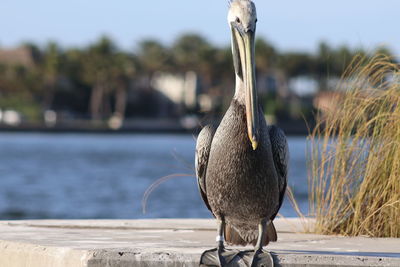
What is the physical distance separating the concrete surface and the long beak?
0.83 meters

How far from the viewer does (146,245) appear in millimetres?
5730

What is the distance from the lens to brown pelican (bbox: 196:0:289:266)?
15.6 feet

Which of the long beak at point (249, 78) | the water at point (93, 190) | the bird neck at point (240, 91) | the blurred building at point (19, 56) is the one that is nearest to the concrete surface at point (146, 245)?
the long beak at point (249, 78)

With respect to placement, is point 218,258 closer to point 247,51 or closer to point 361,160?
point 247,51

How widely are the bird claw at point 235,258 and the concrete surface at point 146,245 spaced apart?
0.09 metres

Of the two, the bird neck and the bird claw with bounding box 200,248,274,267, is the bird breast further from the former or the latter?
the bird claw with bounding box 200,248,274,267

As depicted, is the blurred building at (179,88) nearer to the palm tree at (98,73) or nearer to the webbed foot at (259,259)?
the palm tree at (98,73)

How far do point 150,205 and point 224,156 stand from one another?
70.3 feet

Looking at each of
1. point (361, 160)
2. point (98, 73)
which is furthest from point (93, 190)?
point (98, 73)

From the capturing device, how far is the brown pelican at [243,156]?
4742 mm

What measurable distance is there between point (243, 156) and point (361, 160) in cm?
220

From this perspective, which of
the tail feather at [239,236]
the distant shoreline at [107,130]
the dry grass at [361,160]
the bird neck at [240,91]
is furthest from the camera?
the distant shoreline at [107,130]

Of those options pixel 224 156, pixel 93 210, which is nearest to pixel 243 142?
pixel 224 156

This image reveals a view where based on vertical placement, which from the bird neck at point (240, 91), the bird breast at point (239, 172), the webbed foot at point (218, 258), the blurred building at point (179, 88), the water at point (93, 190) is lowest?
the blurred building at point (179, 88)
